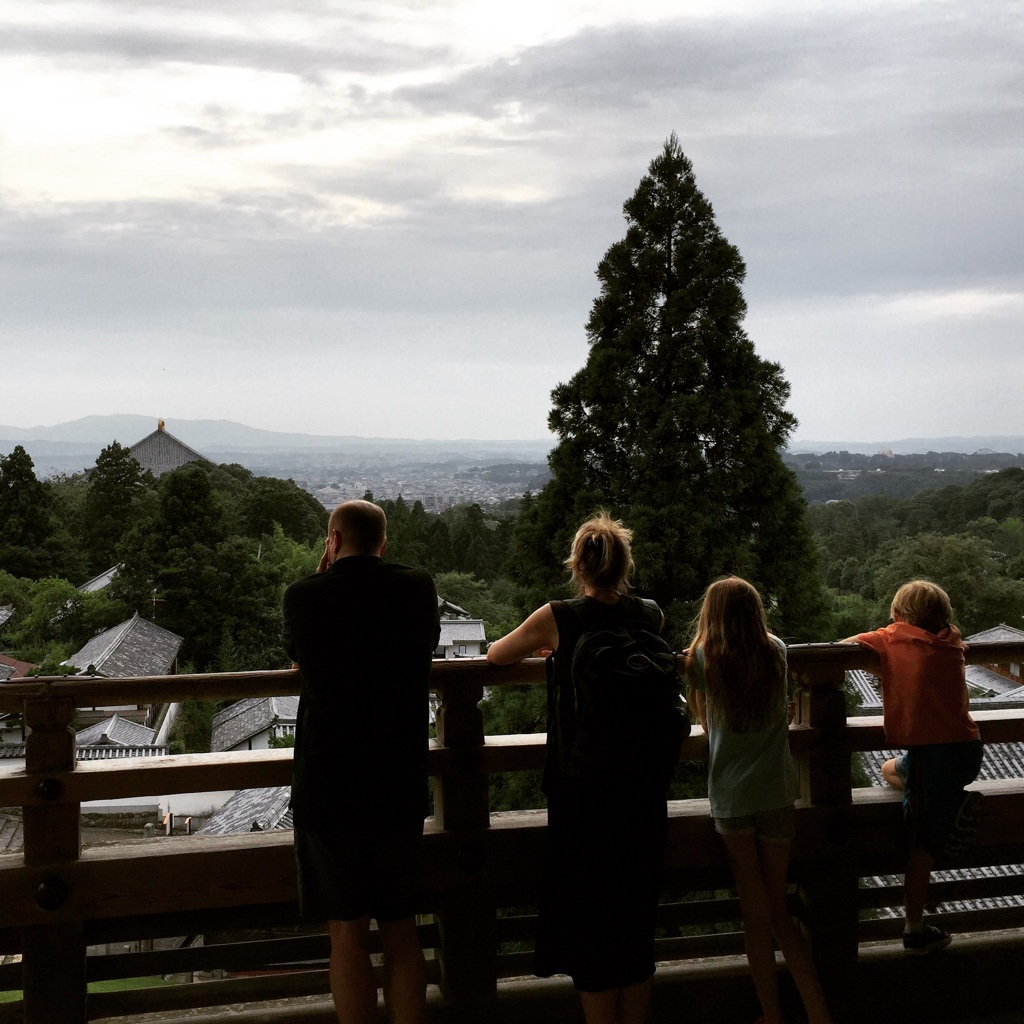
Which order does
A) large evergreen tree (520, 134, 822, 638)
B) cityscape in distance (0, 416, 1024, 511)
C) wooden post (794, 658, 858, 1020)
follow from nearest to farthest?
wooden post (794, 658, 858, 1020), large evergreen tree (520, 134, 822, 638), cityscape in distance (0, 416, 1024, 511)

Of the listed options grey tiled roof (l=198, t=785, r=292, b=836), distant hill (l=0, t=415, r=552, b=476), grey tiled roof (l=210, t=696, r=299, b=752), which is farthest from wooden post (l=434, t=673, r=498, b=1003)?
distant hill (l=0, t=415, r=552, b=476)

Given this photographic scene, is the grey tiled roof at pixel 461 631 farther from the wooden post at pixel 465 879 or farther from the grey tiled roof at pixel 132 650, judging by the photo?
the wooden post at pixel 465 879

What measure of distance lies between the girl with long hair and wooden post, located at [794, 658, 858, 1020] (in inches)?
11.1

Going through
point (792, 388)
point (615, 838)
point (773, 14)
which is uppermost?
point (773, 14)

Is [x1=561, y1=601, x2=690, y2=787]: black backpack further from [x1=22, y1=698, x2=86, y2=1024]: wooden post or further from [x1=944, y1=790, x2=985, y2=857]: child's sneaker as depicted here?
[x1=22, y1=698, x2=86, y2=1024]: wooden post

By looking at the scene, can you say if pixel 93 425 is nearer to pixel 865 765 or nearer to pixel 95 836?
pixel 95 836

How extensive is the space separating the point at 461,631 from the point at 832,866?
32.2 metres

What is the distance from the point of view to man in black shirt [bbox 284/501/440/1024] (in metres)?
2.22

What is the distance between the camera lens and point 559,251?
35.3m

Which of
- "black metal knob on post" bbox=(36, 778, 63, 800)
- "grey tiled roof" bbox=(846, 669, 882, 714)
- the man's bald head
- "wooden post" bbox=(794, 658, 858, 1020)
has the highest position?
the man's bald head

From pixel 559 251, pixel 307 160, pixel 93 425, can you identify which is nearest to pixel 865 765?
pixel 559 251

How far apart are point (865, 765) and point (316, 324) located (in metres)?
103

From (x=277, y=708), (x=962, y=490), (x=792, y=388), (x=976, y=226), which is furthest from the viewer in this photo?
(x=962, y=490)

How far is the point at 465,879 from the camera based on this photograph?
2.65m
